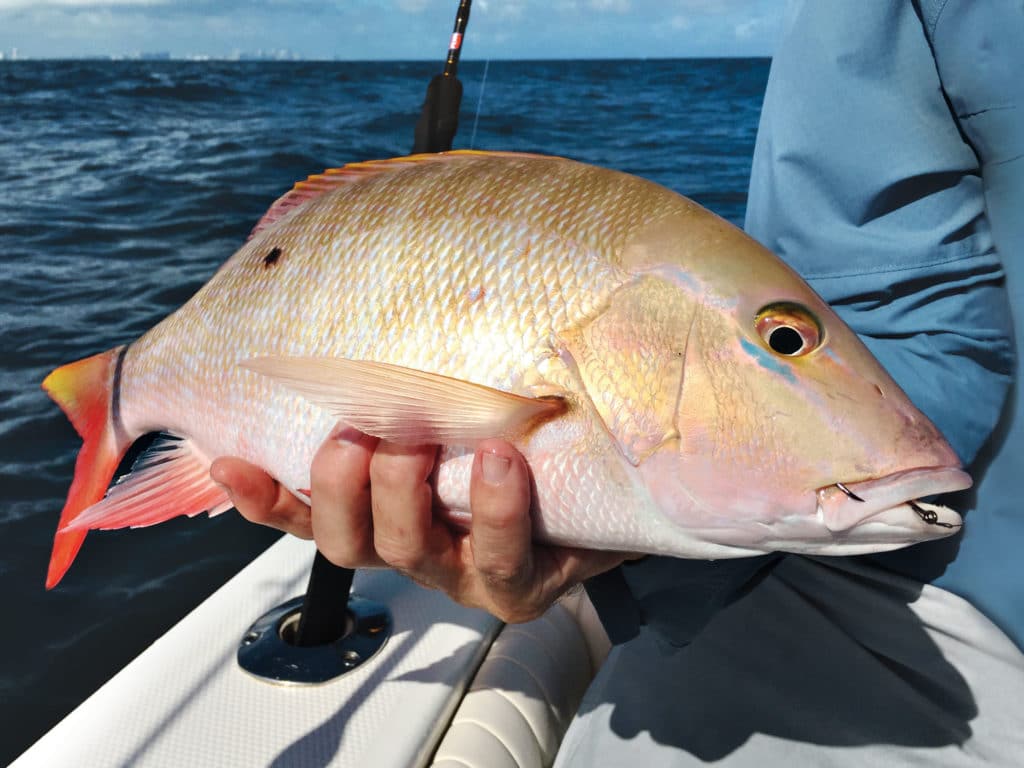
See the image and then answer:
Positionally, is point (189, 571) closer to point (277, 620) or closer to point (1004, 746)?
point (277, 620)

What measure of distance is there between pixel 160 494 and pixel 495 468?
2.50 feet

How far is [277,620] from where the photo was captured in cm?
190

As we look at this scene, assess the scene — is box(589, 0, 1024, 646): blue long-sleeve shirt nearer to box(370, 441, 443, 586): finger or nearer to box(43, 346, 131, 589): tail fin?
box(370, 441, 443, 586): finger

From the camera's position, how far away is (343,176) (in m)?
1.39

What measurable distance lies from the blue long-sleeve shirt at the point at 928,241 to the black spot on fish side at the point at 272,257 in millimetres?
831

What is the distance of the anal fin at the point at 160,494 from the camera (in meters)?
1.42

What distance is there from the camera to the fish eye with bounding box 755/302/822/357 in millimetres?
982

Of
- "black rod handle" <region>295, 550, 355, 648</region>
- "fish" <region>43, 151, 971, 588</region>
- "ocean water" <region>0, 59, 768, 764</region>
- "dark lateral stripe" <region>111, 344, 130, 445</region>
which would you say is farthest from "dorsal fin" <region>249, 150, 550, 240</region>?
"ocean water" <region>0, 59, 768, 764</region>

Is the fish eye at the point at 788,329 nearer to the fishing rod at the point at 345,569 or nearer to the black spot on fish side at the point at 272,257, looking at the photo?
the black spot on fish side at the point at 272,257

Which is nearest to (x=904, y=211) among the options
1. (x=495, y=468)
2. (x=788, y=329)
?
(x=788, y=329)

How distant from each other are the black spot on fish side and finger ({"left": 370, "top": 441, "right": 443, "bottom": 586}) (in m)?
0.39

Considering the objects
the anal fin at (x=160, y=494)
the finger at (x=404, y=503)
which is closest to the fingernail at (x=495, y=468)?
the finger at (x=404, y=503)

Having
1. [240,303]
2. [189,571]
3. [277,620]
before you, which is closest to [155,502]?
[240,303]

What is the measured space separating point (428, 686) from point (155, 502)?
27.9 inches
